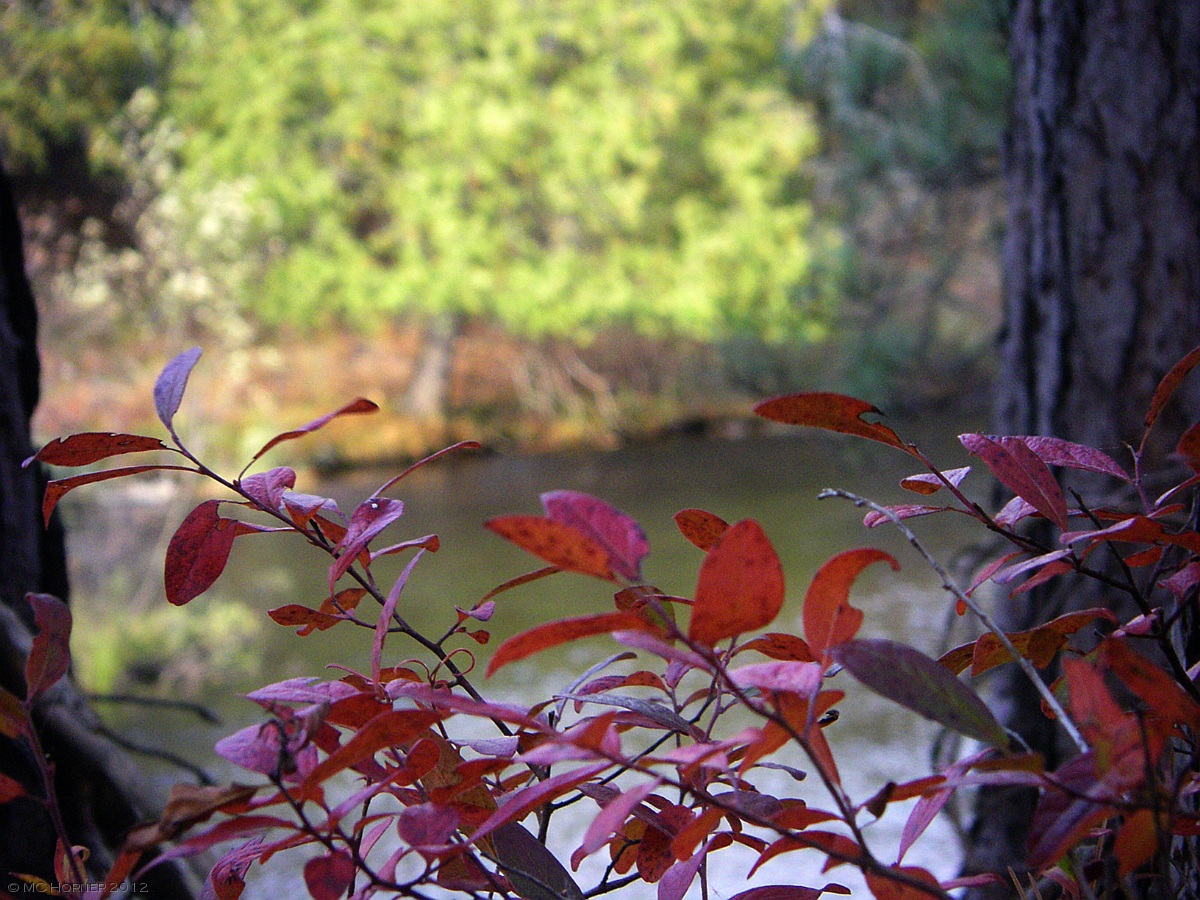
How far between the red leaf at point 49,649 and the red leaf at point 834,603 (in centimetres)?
18

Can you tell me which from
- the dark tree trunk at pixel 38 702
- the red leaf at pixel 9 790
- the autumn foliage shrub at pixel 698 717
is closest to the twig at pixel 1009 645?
the autumn foliage shrub at pixel 698 717

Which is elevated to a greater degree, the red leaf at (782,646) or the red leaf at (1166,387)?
the red leaf at (1166,387)

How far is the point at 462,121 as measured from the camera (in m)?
4.45

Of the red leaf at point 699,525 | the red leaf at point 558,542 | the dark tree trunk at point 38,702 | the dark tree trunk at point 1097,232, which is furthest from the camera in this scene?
the dark tree trunk at point 1097,232

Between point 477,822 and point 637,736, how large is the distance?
5.86 feet

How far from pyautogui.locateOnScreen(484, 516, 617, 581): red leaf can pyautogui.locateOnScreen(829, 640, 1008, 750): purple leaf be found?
5cm

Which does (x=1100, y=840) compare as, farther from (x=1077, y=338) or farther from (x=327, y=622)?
(x=1077, y=338)

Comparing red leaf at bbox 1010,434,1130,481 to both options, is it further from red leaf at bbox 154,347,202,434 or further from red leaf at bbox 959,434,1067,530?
red leaf at bbox 154,347,202,434

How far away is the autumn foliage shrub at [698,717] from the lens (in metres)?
0.19

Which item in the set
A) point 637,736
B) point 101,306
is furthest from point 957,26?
point 101,306

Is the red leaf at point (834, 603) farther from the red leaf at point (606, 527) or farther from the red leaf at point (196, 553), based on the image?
A: the red leaf at point (196, 553)

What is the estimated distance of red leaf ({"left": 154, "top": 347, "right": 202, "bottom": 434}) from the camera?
11.0 inches

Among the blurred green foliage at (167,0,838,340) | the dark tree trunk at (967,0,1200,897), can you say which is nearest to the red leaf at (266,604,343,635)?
the dark tree trunk at (967,0,1200,897)

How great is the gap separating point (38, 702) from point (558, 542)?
1.34ft
